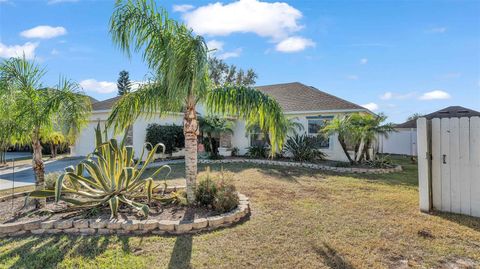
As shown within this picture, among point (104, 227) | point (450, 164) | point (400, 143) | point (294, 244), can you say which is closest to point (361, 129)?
point (450, 164)

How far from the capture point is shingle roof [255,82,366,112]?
15969 millimetres

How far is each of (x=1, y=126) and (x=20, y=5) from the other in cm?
466

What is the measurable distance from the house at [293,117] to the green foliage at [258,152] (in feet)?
2.87

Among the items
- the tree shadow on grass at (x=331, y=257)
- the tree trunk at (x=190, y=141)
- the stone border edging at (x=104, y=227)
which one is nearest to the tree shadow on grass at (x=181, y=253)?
the stone border edging at (x=104, y=227)

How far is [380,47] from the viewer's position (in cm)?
1262

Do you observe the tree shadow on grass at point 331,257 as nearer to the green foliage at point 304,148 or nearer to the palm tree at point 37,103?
the palm tree at point 37,103

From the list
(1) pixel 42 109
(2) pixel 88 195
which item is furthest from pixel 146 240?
(1) pixel 42 109

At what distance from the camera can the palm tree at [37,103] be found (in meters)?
6.22

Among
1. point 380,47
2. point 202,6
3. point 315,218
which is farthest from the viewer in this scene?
point 380,47

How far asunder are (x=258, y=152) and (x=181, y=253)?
1276 centimetres

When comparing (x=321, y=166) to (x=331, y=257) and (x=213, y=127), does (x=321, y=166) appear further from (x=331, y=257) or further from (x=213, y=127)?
(x=331, y=257)

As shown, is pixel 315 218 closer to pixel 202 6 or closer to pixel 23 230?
pixel 23 230

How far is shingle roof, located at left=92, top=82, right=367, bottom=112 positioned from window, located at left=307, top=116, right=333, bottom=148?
1.87 feet

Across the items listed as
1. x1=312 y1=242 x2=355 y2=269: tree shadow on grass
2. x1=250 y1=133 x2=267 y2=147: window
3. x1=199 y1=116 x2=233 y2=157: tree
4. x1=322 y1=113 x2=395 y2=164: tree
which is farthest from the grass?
x1=250 y1=133 x2=267 y2=147: window
